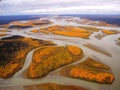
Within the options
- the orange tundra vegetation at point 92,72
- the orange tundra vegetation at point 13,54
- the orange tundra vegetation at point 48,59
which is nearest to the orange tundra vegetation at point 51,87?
the orange tundra vegetation at point 48,59

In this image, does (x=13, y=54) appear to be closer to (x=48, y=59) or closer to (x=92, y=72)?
(x=48, y=59)

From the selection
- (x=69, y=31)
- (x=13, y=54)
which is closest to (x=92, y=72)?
(x=13, y=54)

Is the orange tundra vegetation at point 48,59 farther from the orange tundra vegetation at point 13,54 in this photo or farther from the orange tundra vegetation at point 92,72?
the orange tundra vegetation at point 92,72

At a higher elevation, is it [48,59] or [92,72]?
[48,59]

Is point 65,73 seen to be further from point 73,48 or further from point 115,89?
point 73,48

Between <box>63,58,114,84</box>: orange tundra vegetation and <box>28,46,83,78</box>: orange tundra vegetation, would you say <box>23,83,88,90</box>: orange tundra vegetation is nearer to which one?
<box>28,46,83,78</box>: orange tundra vegetation

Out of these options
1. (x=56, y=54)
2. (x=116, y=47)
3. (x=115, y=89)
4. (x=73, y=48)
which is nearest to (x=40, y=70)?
(x=56, y=54)

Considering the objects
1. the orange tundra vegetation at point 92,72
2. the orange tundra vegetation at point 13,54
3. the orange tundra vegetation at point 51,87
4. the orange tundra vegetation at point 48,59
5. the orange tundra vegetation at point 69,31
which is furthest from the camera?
the orange tundra vegetation at point 69,31

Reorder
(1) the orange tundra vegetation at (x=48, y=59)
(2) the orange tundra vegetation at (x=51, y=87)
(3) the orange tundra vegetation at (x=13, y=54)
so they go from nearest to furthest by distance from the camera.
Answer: (2) the orange tundra vegetation at (x=51, y=87)
(1) the orange tundra vegetation at (x=48, y=59)
(3) the orange tundra vegetation at (x=13, y=54)
